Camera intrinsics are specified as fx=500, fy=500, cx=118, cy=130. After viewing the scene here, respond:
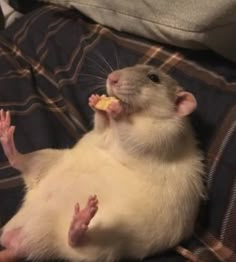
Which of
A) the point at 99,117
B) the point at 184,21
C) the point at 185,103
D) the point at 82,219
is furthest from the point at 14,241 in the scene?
the point at 184,21

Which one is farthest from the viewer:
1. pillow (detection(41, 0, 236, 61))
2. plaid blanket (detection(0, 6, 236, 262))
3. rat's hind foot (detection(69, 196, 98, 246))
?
pillow (detection(41, 0, 236, 61))

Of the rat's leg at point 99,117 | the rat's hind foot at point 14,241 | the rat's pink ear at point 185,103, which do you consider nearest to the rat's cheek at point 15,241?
the rat's hind foot at point 14,241

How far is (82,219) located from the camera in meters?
0.95

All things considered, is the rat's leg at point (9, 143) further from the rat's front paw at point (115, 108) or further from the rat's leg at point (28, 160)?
the rat's front paw at point (115, 108)

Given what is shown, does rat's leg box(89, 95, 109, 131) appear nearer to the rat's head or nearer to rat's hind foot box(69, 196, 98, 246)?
the rat's head

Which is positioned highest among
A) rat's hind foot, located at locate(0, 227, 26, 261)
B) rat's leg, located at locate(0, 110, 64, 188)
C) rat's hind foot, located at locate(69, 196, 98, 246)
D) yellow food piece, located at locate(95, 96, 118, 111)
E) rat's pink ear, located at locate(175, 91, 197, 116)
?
rat's pink ear, located at locate(175, 91, 197, 116)

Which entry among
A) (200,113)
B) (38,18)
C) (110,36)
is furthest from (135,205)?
(38,18)

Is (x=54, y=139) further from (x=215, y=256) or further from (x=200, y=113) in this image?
(x=215, y=256)

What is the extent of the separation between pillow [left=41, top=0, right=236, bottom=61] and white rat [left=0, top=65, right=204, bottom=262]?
0.17 m

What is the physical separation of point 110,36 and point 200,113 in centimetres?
46

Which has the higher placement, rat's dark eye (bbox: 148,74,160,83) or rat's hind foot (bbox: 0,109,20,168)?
rat's dark eye (bbox: 148,74,160,83)

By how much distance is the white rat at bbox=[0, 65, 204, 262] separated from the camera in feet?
3.27

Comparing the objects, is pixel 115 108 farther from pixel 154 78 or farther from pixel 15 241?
pixel 15 241

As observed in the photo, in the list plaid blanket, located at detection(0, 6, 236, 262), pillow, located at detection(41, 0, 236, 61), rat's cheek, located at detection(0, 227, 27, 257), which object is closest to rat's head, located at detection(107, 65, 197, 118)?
plaid blanket, located at detection(0, 6, 236, 262)
